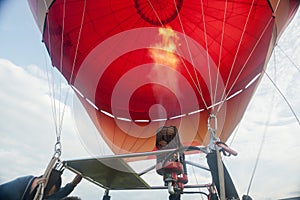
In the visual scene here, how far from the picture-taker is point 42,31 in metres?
3.04

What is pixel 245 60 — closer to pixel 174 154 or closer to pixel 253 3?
pixel 253 3

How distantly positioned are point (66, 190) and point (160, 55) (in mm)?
2728

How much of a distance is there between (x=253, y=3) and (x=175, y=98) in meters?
1.97

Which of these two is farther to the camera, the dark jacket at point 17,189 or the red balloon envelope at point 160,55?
the red balloon envelope at point 160,55

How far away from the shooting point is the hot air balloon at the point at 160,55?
304 cm

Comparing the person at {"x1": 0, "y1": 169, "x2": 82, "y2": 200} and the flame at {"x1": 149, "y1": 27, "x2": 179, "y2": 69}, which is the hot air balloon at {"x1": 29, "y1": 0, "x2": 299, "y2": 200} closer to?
the flame at {"x1": 149, "y1": 27, "x2": 179, "y2": 69}

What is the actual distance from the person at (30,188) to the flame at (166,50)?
8.59 ft

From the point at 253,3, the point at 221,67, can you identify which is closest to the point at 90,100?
the point at 221,67

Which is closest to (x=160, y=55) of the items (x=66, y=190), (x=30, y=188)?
(x=66, y=190)

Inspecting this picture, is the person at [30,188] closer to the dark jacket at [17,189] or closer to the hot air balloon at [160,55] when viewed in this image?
the dark jacket at [17,189]

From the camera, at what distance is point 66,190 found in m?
1.41

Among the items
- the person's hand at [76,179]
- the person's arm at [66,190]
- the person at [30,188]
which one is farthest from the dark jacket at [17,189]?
the person's hand at [76,179]

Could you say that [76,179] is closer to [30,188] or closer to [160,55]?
[30,188]

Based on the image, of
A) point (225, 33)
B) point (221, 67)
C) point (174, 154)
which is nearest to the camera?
point (174, 154)
